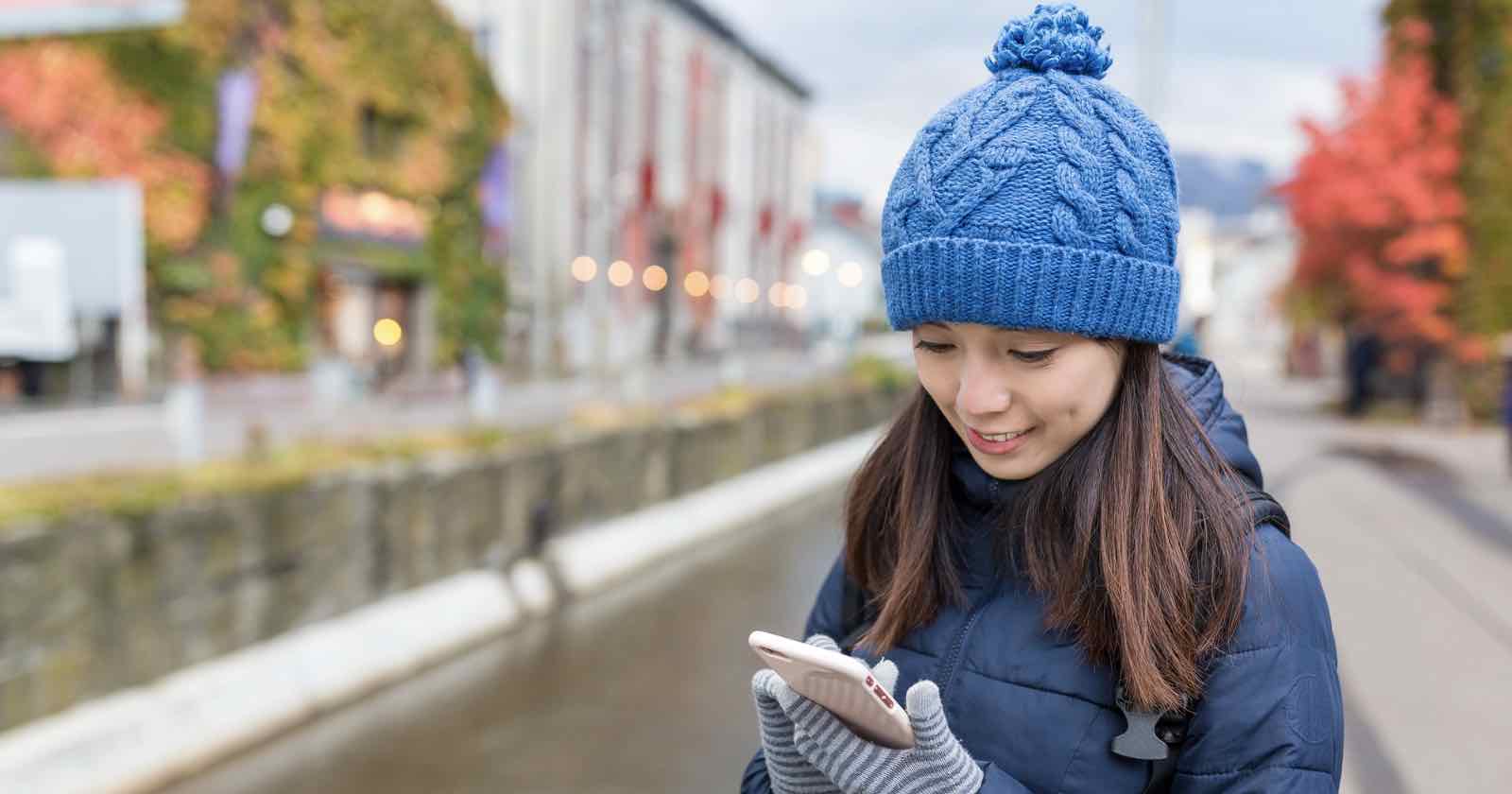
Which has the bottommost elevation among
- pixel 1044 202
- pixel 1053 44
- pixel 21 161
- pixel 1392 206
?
pixel 1044 202

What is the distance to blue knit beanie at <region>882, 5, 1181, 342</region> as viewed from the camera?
1611mm

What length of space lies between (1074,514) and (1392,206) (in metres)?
25.6

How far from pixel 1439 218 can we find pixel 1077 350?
84.2 feet

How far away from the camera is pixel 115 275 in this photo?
70.8 feet

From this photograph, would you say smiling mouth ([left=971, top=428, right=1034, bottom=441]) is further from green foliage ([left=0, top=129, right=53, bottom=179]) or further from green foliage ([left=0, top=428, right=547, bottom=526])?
green foliage ([left=0, top=129, right=53, bottom=179])

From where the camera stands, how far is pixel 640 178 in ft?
156

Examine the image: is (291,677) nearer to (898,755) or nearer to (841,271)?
(898,755)

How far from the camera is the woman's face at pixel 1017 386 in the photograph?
168 centimetres

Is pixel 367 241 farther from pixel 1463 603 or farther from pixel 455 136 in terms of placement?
pixel 1463 603

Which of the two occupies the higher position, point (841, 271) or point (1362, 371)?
point (841, 271)

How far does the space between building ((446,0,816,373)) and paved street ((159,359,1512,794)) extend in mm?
28023

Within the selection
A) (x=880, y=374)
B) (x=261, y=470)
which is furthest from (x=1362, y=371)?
(x=261, y=470)

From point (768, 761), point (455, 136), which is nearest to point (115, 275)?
point (455, 136)

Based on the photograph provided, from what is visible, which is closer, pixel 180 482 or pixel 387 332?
pixel 180 482
